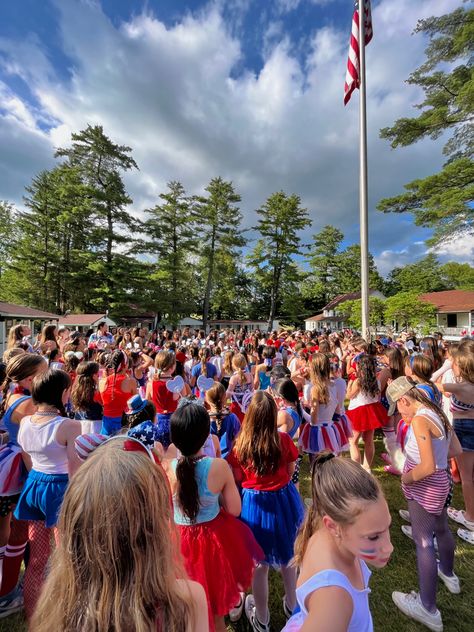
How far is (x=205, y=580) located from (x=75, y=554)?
4.22 ft

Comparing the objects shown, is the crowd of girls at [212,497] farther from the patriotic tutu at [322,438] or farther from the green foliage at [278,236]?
the green foliage at [278,236]

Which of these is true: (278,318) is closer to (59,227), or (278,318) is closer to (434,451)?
(59,227)

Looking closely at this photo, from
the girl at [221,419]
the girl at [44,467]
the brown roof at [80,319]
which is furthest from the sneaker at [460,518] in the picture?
the brown roof at [80,319]

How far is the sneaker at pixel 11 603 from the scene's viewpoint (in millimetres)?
2404

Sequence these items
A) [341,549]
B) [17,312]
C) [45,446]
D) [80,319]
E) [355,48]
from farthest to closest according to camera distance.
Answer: [80,319] < [17,312] < [355,48] < [45,446] < [341,549]

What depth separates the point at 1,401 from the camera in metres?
2.96

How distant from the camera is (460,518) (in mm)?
3541

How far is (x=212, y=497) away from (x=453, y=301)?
41012 mm

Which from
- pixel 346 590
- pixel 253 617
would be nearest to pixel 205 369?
pixel 253 617

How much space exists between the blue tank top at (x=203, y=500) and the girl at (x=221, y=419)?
1.18 meters

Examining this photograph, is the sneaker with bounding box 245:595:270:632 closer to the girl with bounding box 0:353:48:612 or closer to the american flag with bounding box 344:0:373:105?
the girl with bounding box 0:353:48:612

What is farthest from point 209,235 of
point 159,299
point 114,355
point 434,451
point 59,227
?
point 434,451

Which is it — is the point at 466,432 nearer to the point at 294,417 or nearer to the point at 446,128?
the point at 294,417

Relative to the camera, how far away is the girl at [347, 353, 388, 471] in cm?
452
